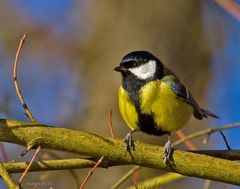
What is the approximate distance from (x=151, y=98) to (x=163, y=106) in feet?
0.21

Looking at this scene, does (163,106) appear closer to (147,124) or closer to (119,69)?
(147,124)

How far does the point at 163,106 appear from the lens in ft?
7.83

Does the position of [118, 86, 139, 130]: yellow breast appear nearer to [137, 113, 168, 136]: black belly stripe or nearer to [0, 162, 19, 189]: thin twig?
[137, 113, 168, 136]: black belly stripe

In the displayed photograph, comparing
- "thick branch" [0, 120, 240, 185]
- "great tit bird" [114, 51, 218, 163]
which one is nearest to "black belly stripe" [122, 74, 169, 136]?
"great tit bird" [114, 51, 218, 163]

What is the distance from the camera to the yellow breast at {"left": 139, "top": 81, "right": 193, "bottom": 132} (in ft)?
7.82

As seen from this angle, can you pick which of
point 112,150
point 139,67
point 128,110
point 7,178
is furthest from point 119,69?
point 7,178

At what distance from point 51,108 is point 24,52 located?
1340 millimetres

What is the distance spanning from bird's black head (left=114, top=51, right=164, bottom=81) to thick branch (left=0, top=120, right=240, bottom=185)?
22.6 inches

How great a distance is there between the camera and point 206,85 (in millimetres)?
4562

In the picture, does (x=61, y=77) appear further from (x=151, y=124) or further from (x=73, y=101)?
(x=151, y=124)

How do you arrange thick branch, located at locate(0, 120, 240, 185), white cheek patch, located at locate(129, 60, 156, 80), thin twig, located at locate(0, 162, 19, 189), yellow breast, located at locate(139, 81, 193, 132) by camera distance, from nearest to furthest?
thin twig, located at locate(0, 162, 19, 189)
thick branch, located at locate(0, 120, 240, 185)
yellow breast, located at locate(139, 81, 193, 132)
white cheek patch, located at locate(129, 60, 156, 80)

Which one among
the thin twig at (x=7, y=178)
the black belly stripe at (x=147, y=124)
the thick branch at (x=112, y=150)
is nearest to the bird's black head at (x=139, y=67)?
the black belly stripe at (x=147, y=124)

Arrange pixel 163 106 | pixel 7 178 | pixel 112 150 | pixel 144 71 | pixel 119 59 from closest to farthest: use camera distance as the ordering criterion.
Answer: pixel 7 178 < pixel 112 150 < pixel 163 106 < pixel 144 71 < pixel 119 59

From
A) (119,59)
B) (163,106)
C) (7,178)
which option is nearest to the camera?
(7,178)
